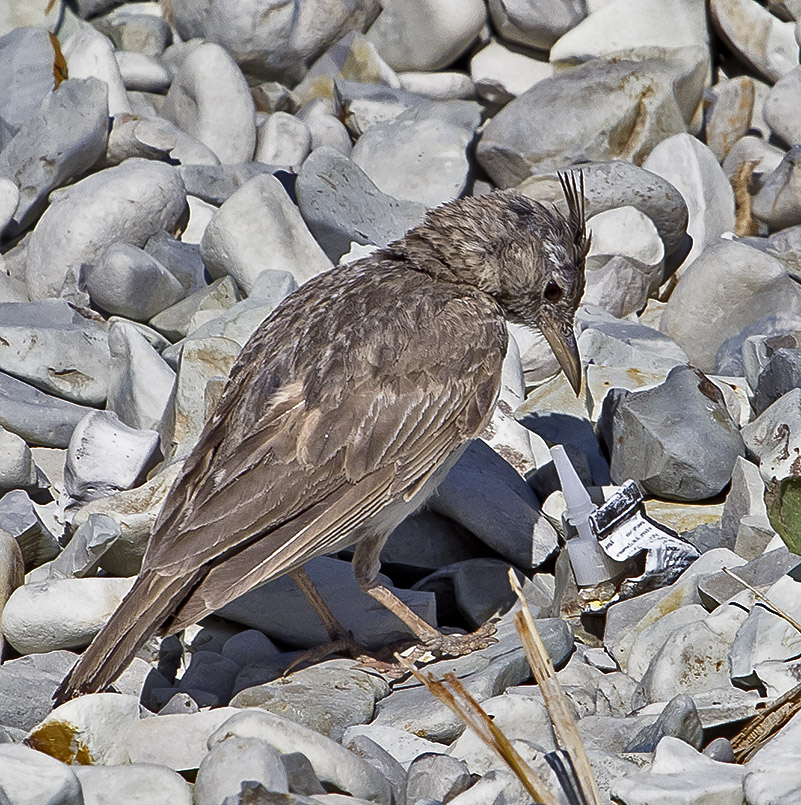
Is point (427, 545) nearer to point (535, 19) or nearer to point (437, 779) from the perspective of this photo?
point (437, 779)

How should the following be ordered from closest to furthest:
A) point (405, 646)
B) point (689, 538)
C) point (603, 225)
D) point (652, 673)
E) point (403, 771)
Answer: point (403, 771)
point (652, 673)
point (405, 646)
point (689, 538)
point (603, 225)

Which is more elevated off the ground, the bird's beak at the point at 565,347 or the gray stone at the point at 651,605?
the bird's beak at the point at 565,347

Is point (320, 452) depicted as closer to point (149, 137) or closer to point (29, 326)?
point (29, 326)

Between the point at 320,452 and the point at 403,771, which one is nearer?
the point at 403,771

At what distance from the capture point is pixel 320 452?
401cm

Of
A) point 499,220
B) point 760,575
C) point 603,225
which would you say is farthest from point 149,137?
point 760,575

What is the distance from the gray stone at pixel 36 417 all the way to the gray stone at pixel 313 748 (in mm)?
2236

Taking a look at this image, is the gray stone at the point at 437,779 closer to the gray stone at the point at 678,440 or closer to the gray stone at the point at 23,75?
the gray stone at the point at 678,440

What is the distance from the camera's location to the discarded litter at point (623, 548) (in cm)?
447

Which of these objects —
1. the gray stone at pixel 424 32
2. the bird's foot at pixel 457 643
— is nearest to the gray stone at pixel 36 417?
the bird's foot at pixel 457 643

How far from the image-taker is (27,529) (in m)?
4.47

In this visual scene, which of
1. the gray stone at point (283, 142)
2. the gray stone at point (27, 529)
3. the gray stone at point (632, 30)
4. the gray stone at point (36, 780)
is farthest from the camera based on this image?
the gray stone at point (632, 30)

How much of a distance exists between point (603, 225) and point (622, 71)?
135 centimetres

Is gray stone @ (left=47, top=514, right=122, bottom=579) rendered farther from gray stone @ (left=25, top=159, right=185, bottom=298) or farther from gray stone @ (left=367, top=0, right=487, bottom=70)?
gray stone @ (left=367, top=0, right=487, bottom=70)
